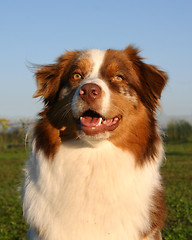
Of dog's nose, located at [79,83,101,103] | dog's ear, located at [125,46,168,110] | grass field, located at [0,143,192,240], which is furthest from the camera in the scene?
grass field, located at [0,143,192,240]

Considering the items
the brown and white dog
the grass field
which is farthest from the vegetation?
the brown and white dog

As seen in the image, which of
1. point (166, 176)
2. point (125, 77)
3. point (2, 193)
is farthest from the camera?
point (166, 176)

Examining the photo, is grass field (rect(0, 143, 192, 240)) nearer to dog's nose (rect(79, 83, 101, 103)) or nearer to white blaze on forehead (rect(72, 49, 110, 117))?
white blaze on forehead (rect(72, 49, 110, 117))

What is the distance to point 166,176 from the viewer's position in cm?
1877

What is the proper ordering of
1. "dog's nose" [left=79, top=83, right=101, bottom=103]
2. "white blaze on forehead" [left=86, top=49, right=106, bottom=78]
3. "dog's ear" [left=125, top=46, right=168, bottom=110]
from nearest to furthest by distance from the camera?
"dog's nose" [left=79, top=83, right=101, bottom=103], "white blaze on forehead" [left=86, top=49, right=106, bottom=78], "dog's ear" [left=125, top=46, right=168, bottom=110]

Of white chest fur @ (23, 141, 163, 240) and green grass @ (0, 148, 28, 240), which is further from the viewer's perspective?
green grass @ (0, 148, 28, 240)

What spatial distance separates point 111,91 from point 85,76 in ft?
1.48

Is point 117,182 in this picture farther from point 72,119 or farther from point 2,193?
point 2,193

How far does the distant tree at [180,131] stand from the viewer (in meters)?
44.5

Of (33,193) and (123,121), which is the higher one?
(123,121)

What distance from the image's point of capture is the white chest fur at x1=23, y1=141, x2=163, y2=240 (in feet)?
14.3

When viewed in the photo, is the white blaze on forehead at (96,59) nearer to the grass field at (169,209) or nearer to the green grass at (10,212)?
the grass field at (169,209)

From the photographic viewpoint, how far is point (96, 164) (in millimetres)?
4473

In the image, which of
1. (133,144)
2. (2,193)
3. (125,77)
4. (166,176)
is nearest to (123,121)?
(133,144)
